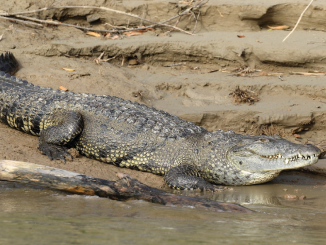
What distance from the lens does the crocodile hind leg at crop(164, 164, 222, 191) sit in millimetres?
4930

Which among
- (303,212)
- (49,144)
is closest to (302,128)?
(303,212)

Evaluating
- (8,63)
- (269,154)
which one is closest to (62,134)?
(8,63)

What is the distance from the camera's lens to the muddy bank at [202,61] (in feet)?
22.4

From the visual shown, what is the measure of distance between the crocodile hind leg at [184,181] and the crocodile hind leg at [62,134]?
1.36 m

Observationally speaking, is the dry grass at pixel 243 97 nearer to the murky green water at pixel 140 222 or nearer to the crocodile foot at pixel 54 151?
the murky green water at pixel 140 222

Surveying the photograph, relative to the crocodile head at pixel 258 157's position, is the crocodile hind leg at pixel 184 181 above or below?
below

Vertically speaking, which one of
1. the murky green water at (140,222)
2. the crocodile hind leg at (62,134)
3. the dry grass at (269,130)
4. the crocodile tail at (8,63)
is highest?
the crocodile tail at (8,63)

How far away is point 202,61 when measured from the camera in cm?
849

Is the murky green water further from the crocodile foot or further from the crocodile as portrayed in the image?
the crocodile foot

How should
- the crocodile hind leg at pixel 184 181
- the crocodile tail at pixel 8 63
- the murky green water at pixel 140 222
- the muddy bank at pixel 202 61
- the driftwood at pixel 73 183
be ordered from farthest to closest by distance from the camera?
the crocodile tail at pixel 8 63 → the muddy bank at pixel 202 61 → the crocodile hind leg at pixel 184 181 → the driftwood at pixel 73 183 → the murky green water at pixel 140 222

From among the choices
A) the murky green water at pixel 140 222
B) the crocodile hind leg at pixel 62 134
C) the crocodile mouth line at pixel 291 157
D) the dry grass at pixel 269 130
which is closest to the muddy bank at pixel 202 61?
the dry grass at pixel 269 130

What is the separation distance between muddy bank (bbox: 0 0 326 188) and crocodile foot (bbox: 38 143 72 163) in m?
0.58

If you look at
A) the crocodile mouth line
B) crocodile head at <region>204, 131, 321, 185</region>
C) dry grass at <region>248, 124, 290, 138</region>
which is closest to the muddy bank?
dry grass at <region>248, 124, 290, 138</region>

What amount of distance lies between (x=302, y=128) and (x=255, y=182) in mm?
1930
